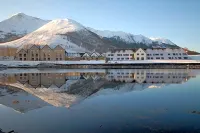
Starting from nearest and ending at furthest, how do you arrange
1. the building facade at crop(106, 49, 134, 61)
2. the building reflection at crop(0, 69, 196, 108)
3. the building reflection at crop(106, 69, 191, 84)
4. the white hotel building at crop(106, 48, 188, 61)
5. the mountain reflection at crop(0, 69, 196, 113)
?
the mountain reflection at crop(0, 69, 196, 113) → the building reflection at crop(0, 69, 196, 108) → the building reflection at crop(106, 69, 191, 84) → the white hotel building at crop(106, 48, 188, 61) → the building facade at crop(106, 49, 134, 61)

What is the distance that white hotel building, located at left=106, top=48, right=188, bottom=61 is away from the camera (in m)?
112

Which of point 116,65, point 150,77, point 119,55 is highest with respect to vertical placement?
point 119,55

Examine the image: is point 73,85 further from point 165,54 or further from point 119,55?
point 165,54

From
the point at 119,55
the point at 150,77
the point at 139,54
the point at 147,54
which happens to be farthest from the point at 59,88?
the point at 147,54

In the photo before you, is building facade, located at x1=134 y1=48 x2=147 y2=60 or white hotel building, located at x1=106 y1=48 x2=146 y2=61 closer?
building facade, located at x1=134 y1=48 x2=147 y2=60

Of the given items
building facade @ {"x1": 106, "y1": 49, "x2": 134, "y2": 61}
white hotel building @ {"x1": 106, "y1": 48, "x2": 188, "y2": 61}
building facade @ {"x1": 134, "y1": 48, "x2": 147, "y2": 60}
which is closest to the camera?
building facade @ {"x1": 134, "y1": 48, "x2": 147, "y2": 60}

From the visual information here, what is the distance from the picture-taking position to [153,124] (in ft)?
47.5

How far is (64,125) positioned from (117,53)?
10055 centimetres

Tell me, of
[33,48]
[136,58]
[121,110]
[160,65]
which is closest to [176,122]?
[121,110]

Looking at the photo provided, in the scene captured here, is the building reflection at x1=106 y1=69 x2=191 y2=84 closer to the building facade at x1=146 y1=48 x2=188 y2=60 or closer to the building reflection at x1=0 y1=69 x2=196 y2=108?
the building reflection at x1=0 y1=69 x2=196 y2=108

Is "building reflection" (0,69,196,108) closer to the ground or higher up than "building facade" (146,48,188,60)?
closer to the ground

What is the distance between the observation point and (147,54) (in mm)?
112125

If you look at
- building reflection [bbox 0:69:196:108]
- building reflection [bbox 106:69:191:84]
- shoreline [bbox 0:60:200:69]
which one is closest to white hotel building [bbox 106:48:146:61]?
shoreline [bbox 0:60:200:69]

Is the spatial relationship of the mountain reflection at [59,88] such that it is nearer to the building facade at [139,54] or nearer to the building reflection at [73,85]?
the building reflection at [73,85]
